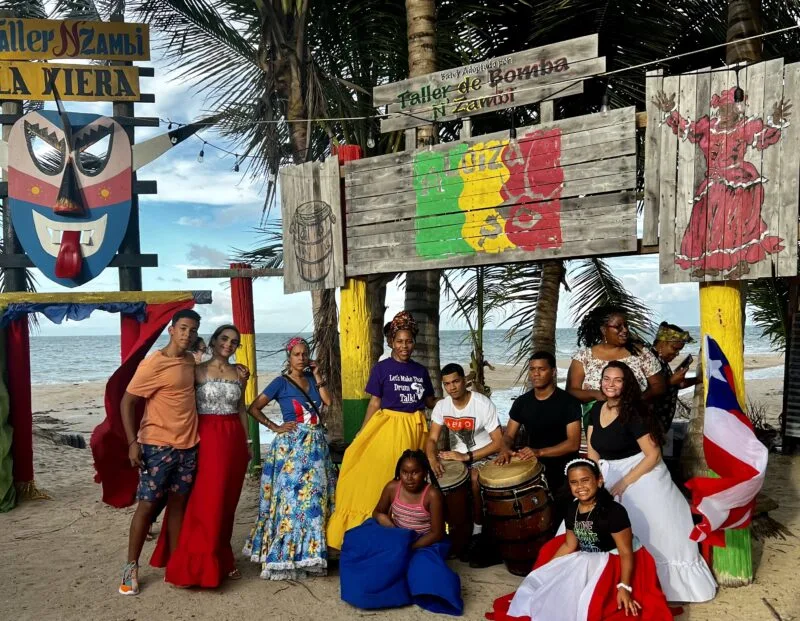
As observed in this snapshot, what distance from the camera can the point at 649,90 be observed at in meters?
5.36

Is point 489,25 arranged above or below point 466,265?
above

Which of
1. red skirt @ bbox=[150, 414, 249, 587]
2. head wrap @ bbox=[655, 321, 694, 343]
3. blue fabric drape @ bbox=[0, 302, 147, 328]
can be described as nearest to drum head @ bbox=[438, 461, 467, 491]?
red skirt @ bbox=[150, 414, 249, 587]

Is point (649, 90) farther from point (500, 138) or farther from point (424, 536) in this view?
point (424, 536)

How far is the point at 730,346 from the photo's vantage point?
17.3 feet

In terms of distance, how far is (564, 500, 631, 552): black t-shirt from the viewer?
4.33 metres

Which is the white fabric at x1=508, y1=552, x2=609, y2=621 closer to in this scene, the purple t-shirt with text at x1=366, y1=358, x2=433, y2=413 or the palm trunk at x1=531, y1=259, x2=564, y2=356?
the purple t-shirt with text at x1=366, y1=358, x2=433, y2=413

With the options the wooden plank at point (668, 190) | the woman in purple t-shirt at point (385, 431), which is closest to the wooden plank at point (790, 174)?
the wooden plank at point (668, 190)

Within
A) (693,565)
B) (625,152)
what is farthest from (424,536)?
(625,152)

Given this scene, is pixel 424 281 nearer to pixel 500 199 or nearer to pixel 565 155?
pixel 500 199

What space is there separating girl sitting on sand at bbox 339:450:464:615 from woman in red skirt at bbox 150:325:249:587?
90cm

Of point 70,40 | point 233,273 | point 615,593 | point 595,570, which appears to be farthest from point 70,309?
point 615,593

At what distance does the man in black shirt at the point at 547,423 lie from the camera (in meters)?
5.46

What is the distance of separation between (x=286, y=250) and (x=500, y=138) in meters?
2.30

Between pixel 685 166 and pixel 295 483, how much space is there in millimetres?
3491
